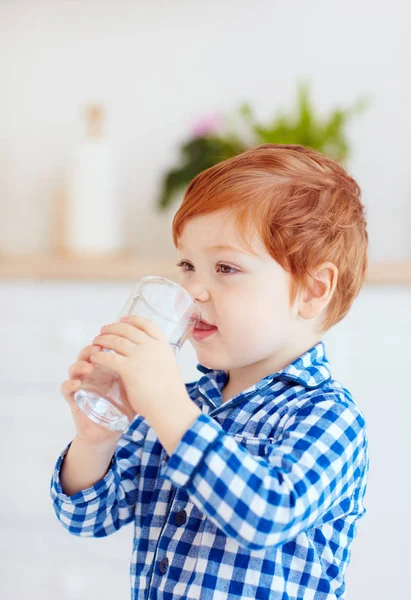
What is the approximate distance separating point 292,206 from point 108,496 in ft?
1.38

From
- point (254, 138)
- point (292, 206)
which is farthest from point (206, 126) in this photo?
point (292, 206)

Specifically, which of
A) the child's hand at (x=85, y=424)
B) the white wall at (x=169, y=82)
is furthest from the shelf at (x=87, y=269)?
the child's hand at (x=85, y=424)

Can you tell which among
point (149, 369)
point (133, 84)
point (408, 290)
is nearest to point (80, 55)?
point (133, 84)

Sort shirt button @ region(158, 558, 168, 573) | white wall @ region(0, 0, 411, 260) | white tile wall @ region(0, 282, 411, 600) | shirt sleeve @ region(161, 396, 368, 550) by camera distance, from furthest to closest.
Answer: white wall @ region(0, 0, 411, 260) → white tile wall @ region(0, 282, 411, 600) → shirt button @ region(158, 558, 168, 573) → shirt sleeve @ region(161, 396, 368, 550)

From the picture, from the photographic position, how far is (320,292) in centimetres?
93

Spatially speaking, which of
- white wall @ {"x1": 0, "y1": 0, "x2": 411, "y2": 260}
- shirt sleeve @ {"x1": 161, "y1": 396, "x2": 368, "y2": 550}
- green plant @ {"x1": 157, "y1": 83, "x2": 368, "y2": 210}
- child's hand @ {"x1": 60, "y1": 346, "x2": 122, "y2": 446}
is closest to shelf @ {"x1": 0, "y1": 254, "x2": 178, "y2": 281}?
green plant @ {"x1": 157, "y1": 83, "x2": 368, "y2": 210}

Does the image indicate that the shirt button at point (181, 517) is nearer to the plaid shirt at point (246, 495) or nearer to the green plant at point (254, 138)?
the plaid shirt at point (246, 495)

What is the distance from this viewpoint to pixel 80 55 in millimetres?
1993

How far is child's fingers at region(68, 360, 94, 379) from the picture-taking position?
797 mm

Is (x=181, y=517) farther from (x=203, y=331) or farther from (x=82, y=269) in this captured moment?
(x=82, y=269)

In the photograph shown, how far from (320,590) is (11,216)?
1.47 m

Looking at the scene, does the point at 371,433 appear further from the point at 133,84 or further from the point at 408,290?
the point at 133,84

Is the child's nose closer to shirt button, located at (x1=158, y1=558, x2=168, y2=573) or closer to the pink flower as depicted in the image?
shirt button, located at (x1=158, y1=558, x2=168, y2=573)

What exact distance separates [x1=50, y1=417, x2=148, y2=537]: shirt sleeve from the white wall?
39.7 inches
